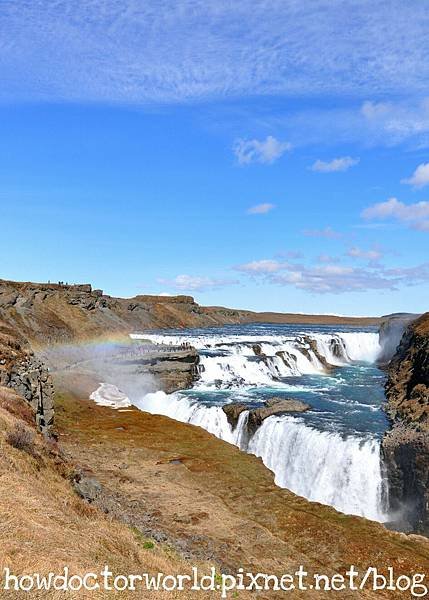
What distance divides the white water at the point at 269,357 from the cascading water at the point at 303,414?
4.1 inches

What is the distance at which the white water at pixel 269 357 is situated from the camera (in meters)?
45.6

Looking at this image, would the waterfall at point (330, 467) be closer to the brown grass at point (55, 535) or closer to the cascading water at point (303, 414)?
the cascading water at point (303, 414)

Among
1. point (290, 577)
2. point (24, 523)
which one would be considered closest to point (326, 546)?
point (290, 577)

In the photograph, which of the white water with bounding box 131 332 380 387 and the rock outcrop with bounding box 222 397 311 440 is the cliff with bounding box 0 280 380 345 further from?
the rock outcrop with bounding box 222 397 311 440

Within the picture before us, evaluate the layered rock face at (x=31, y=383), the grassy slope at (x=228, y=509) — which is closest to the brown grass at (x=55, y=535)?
the grassy slope at (x=228, y=509)

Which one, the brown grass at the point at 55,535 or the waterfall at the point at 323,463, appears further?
the waterfall at the point at 323,463

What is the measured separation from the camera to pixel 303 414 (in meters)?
28.9

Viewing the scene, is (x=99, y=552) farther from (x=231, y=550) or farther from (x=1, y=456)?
(x=231, y=550)

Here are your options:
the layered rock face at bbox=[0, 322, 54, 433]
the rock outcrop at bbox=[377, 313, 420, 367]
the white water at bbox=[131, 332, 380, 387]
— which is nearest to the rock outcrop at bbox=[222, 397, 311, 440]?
the white water at bbox=[131, 332, 380, 387]

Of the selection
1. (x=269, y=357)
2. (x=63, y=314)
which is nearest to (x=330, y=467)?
(x=269, y=357)

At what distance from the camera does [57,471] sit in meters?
14.3

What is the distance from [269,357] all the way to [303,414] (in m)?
20.2

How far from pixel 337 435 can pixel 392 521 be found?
4.69 m

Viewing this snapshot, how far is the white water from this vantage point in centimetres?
4556
